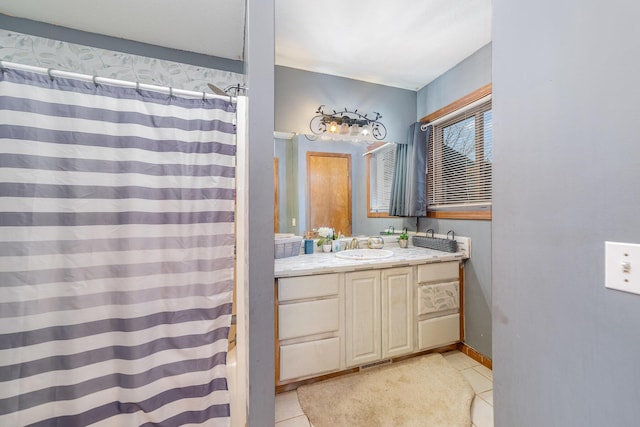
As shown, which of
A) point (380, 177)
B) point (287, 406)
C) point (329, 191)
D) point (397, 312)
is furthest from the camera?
point (380, 177)

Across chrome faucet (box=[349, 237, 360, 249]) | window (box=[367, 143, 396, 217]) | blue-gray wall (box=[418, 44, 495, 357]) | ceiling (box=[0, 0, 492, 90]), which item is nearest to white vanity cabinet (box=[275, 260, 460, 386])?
blue-gray wall (box=[418, 44, 495, 357])

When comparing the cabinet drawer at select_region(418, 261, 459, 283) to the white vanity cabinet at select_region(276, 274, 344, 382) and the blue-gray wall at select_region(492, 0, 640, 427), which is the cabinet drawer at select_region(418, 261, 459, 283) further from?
the blue-gray wall at select_region(492, 0, 640, 427)

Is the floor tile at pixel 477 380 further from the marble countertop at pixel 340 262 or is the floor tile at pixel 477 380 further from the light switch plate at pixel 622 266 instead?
the light switch plate at pixel 622 266

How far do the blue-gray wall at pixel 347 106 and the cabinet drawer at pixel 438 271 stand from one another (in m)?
0.66

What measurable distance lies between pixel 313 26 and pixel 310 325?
2.14m

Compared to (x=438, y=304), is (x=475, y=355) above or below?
below

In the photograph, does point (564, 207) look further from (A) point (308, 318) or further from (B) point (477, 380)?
(B) point (477, 380)

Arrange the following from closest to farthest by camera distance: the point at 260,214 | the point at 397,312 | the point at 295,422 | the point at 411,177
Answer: the point at 260,214, the point at 295,422, the point at 397,312, the point at 411,177

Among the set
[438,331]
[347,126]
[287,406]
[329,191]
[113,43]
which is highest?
[113,43]

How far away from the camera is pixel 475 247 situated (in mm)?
2107

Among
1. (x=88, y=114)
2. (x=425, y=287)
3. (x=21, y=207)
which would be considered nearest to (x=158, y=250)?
(x=21, y=207)

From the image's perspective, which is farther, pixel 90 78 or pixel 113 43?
pixel 113 43

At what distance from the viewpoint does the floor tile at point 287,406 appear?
1.54 meters

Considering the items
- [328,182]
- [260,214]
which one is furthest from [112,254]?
[328,182]
